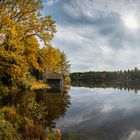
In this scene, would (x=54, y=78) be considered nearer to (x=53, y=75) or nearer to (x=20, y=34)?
(x=53, y=75)

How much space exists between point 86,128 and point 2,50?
30.0 ft

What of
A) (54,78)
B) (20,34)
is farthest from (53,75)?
(20,34)

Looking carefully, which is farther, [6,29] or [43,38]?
[43,38]

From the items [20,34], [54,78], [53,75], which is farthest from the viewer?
[54,78]

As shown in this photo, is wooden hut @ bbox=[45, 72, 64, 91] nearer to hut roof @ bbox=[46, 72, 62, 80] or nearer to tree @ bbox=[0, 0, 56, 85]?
hut roof @ bbox=[46, 72, 62, 80]

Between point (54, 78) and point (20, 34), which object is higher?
point (20, 34)

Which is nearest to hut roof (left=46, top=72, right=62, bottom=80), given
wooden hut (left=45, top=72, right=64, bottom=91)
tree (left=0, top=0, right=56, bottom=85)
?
wooden hut (left=45, top=72, right=64, bottom=91)

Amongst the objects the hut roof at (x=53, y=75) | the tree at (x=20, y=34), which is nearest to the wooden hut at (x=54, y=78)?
the hut roof at (x=53, y=75)

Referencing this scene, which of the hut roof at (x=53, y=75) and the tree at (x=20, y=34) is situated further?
the hut roof at (x=53, y=75)

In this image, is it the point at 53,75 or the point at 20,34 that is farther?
the point at 53,75

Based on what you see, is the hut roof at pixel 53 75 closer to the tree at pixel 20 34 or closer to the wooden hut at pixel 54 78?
the wooden hut at pixel 54 78

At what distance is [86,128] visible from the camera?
23.9 meters

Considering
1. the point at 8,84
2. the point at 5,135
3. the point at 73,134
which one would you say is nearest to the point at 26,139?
the point at 5,135

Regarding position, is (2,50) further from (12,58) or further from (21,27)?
(21,27)
